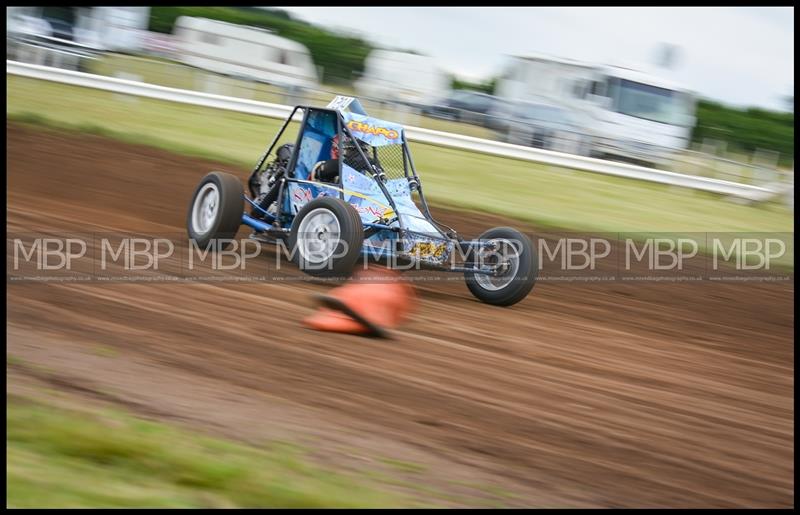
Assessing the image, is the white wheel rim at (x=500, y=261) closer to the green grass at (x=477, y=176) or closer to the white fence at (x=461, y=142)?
the green grass at (x=477, y=176)

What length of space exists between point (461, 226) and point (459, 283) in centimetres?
288

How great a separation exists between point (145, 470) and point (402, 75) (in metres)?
22.8

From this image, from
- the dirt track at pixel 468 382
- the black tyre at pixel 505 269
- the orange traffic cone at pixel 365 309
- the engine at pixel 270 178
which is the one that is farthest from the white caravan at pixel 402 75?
the orange traffic cone at pixel 365 309

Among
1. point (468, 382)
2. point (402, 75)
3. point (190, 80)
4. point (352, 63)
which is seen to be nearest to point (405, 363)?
point (468, 382)

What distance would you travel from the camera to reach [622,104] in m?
20.3

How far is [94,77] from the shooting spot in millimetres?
19297

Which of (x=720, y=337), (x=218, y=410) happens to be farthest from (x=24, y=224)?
(x=720, y=337)

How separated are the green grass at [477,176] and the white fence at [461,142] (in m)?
0.17

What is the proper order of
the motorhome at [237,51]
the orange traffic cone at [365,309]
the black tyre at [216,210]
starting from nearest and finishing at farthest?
the orange traffic cone at [365,309], the black tyre at [216,210], the motorhome at [237,51]

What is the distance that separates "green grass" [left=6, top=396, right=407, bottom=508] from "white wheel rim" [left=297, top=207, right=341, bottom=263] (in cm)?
396

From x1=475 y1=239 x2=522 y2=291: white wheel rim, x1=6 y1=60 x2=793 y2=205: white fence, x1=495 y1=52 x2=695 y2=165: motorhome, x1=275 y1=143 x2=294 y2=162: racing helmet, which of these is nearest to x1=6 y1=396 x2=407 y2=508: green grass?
x1=475 y1=239 x2=522 y2=291: white wheel rim

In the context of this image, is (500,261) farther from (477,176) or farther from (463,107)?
(463,107)

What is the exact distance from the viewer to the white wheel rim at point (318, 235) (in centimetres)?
820

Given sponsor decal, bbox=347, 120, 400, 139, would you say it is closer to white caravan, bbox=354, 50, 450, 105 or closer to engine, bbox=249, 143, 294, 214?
engine, bbox=249, 143, 294, 214
